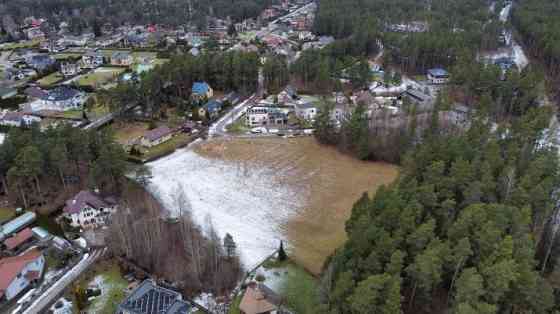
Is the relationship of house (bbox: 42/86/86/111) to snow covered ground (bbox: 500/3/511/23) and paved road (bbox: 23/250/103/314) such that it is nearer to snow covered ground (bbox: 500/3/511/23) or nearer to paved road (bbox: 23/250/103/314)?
paved road (bbox: 23/250/103/314)

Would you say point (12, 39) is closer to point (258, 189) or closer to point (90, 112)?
point (90, 112)

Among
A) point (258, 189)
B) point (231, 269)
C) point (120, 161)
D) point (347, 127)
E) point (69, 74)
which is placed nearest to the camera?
point (231, 269)

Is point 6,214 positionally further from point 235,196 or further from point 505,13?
point 505,13

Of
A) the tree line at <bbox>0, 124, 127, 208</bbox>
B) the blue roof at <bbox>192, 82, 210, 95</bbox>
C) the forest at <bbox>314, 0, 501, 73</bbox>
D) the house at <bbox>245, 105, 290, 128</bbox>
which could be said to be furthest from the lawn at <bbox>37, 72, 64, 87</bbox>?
the forest at <bbox>314, 0, 501, 73</bbox>

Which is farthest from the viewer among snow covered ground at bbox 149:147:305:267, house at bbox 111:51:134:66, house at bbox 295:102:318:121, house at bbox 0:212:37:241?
house at bbox 111:51:134:66

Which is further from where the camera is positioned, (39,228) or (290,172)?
(290,172)

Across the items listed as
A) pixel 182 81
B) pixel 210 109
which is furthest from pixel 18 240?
pixel 182 81

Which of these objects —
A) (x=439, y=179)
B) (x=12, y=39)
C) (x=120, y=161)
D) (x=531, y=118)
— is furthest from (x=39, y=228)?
(x=12, y=39)
